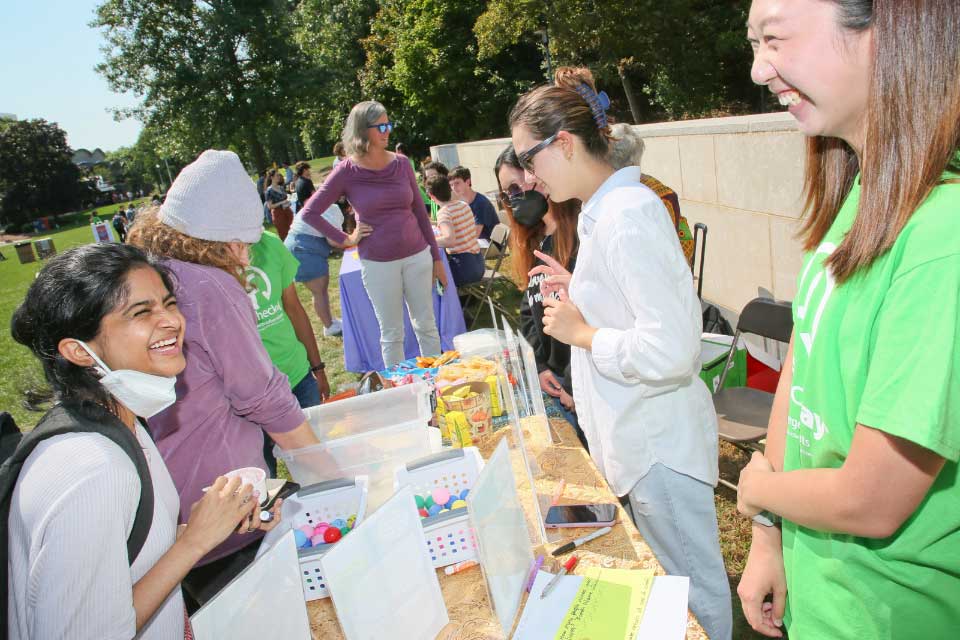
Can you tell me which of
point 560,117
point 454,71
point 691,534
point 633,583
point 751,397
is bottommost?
point 751,397

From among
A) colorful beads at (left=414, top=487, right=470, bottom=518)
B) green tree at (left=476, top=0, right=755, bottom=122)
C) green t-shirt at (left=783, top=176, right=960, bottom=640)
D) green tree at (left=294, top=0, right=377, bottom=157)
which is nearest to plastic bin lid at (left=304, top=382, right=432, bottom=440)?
colorful beads at (left=414, top=487, right=470, bottom=518)

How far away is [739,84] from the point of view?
1277 cm

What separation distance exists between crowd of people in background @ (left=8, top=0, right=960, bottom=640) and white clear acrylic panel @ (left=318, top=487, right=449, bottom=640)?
0.42m

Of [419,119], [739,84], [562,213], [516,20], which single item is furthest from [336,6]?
[562,213]

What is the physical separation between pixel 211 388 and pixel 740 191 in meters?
3.79

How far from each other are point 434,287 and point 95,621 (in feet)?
12.9

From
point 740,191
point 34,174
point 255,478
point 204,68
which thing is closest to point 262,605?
point 255,478

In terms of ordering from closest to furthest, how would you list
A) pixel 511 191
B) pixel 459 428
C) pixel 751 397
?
pixel 459 428 → pixel 511 191 → pixel 751 397

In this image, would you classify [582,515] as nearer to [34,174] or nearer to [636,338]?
[636,338]

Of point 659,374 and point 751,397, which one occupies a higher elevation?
point 659,374

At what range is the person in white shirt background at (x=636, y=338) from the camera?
137 cm

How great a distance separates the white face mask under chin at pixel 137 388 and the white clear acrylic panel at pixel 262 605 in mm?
489

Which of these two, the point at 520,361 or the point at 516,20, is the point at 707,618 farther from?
the point at 516,20

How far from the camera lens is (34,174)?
46531 millimetres
